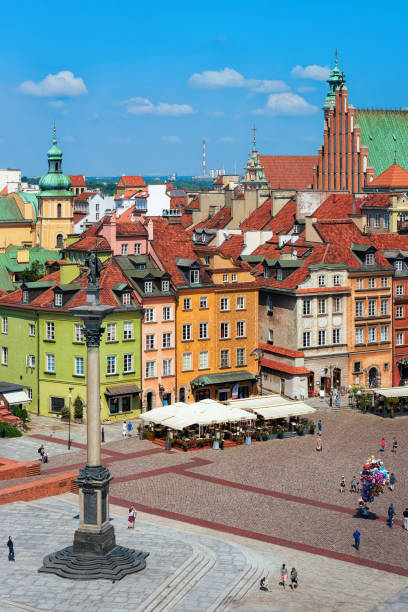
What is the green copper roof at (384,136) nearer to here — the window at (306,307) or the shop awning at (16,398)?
the window at (306,307)

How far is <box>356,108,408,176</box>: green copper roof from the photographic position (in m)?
145

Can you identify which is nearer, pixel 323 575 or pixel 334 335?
pixel 323 575

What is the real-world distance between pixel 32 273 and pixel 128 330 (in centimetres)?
2276

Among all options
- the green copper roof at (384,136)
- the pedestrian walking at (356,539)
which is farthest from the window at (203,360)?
the green copper roof at (384,136)

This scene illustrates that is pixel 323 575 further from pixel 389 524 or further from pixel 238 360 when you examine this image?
pixel 238 360

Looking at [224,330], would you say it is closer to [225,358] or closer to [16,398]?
[225,358]

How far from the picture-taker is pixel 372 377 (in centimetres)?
9850

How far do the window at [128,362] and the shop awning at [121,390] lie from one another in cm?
128

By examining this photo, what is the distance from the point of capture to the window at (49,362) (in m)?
86.9

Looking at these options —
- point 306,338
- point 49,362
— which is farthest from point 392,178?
point 49,362

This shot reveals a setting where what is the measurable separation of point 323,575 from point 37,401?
4211 cm

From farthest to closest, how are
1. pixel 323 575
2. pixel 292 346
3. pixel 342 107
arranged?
pixel 342 107 < pixel 292 346 < pixel 323 575

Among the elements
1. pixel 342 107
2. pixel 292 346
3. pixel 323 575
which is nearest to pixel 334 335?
pixel 292 346

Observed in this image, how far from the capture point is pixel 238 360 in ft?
309
